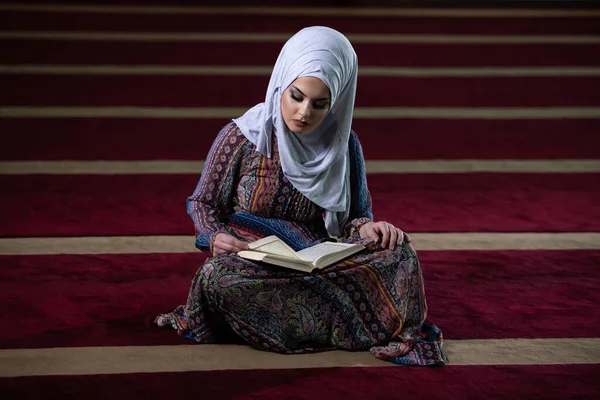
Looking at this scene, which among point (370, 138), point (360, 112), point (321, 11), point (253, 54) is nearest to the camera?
point (370, 138)

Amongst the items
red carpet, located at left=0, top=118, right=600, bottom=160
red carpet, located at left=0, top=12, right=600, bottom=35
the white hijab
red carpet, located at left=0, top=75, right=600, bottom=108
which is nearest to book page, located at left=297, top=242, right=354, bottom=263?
the white hijab

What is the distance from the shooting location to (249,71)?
4.96m

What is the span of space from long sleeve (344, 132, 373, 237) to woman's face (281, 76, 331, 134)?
0.65 ft

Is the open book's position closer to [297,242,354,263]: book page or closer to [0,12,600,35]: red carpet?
[297,242,354,263]: book page

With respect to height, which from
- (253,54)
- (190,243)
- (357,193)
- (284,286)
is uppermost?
(357,193)

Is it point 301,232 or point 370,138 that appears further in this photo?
point 370,138

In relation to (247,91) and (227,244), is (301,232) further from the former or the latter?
(247,91)

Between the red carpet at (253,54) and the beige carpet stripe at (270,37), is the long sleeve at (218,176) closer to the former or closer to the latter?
the red carpet at (253,54)

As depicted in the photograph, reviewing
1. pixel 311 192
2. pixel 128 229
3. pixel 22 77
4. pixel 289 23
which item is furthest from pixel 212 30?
pixel 311 192

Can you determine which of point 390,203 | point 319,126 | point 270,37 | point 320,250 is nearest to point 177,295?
point 320,250

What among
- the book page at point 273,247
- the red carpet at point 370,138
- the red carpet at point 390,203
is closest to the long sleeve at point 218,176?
the book page at point 273,247

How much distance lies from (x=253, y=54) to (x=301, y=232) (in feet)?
9.88

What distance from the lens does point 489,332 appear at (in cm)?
241

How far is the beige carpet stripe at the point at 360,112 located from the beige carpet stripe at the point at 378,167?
0.58 metres
